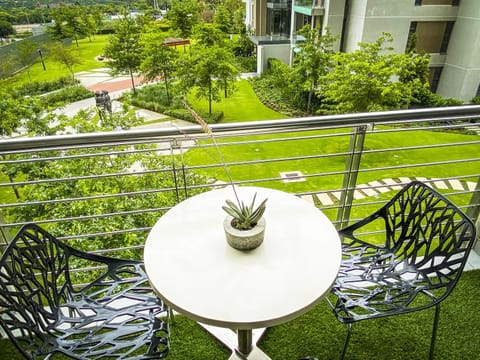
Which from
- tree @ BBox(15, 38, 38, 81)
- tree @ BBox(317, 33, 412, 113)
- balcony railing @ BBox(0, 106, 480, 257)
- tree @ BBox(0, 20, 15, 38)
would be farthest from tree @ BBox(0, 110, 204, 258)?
tree @ BBox(0, 20, 15, 38)

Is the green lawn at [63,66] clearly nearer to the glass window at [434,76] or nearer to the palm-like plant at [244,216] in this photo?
the palm-like plant at [244,216]

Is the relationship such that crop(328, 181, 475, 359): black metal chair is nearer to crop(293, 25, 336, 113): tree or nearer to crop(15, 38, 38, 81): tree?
crop(293, 25, 336, 113): tree

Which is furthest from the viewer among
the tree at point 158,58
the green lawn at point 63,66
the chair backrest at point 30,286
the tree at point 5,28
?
the green lawn at point 63,66

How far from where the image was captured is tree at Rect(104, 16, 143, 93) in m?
17.0

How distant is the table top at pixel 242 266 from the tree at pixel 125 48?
1730 centimetres

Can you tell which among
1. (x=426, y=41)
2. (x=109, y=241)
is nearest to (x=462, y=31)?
(x=426, y=41)

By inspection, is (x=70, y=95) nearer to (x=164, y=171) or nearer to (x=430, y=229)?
(x=164, y=171)

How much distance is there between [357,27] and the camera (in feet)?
41.1

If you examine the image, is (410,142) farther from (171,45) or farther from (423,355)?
(171,45)

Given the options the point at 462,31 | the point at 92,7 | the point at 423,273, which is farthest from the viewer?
the point at 92,7

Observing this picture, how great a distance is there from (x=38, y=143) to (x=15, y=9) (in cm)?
2253

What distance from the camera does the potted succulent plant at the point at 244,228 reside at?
1.20 m

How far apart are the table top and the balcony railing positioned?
315 millimetres

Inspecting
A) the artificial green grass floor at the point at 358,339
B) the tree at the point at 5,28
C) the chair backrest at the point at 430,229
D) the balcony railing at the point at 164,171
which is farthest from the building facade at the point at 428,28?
the tree at the point at 5,28
